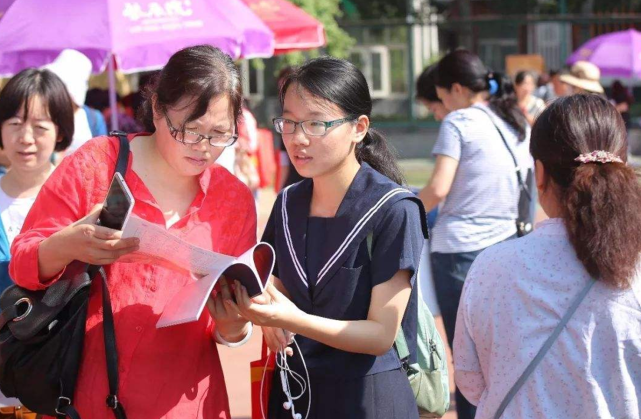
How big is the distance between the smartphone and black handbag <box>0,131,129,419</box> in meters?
0.31

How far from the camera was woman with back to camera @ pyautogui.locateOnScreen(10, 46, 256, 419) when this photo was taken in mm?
2791

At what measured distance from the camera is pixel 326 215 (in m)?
2.94

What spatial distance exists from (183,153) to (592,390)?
125cm

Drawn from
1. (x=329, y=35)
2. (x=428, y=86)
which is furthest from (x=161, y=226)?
(x=329, y=35)

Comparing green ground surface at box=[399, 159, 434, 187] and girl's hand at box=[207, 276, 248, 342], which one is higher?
girl's hand at box=[207, 276, 248, 342]

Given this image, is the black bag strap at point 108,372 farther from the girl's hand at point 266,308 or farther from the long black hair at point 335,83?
the long black hair at point 335,83

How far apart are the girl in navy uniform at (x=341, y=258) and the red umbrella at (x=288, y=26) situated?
666cm

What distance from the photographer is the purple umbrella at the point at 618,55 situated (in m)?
16.2

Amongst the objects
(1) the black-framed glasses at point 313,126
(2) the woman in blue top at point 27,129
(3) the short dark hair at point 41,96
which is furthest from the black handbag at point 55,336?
(3) the short dark hair at point 41,96

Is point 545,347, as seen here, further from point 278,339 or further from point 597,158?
point 278,339

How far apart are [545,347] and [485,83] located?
116 inches

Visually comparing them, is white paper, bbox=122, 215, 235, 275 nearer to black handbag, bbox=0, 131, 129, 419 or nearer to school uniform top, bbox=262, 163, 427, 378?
black handbag, bbox=0, 131, 129, 419

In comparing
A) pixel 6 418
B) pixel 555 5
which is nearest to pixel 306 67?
pixel 6 418

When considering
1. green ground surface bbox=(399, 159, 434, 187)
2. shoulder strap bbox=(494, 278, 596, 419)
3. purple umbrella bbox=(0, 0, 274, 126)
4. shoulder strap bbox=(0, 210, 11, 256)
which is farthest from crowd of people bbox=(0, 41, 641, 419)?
green ground surface bbox=(399, 159, 434, 187)
